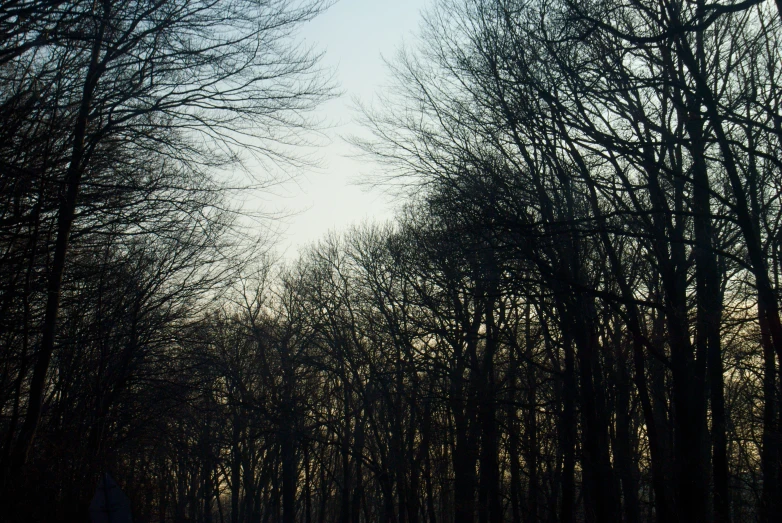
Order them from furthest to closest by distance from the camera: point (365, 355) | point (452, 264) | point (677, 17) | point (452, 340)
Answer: point (365, 355)
point (452, 340)
point (452, 264)
point (677, 17)

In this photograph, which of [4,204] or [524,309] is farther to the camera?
[524,309]

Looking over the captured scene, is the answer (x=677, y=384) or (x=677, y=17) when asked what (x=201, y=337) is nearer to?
(x=677, y=384)

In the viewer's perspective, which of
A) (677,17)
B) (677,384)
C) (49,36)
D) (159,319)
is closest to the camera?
(49,36)

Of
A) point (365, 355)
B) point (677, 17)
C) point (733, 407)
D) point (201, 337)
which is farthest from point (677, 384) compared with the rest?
point (365, 355)

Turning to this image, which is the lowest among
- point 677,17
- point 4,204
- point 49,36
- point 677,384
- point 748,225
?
point 677,384

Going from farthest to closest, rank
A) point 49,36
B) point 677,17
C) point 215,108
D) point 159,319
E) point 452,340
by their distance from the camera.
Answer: point 452,340, point 159,319, point 215,108, point 677,17, point 49,36

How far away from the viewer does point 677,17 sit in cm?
847

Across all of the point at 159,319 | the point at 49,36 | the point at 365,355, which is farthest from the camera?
the point at 365,355

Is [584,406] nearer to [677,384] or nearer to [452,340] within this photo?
[677,384]

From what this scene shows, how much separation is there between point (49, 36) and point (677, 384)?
1045 centimetres

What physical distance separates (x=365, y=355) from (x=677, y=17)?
18.8 meters

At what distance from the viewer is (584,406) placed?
14.0 metres

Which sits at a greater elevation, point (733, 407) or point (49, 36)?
point (49, 36)

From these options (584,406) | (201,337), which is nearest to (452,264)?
(584,406)
